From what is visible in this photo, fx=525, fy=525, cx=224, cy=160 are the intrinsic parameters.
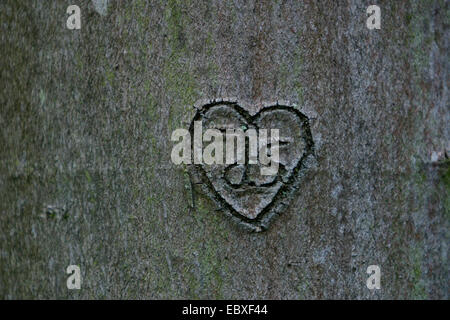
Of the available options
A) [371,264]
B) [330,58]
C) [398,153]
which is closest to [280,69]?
[330,58]

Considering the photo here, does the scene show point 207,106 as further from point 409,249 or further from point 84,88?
point 409,249

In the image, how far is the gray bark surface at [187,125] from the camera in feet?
2.64

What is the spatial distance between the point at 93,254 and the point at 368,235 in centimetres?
44

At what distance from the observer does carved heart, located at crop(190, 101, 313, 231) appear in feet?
2.64

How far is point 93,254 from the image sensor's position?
0.84 m

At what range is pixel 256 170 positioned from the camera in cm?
81

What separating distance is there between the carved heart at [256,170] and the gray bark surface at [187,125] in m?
0.02

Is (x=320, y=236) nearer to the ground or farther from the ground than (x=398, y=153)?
nearer to the ground

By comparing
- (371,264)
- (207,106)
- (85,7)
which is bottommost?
(371,264)

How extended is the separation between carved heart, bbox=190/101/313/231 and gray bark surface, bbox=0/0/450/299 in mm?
18

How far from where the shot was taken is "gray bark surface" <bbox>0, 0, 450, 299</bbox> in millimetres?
806

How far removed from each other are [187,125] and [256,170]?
126 mm

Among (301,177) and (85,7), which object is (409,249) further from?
(85,7)

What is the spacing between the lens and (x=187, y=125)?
0.80 m
